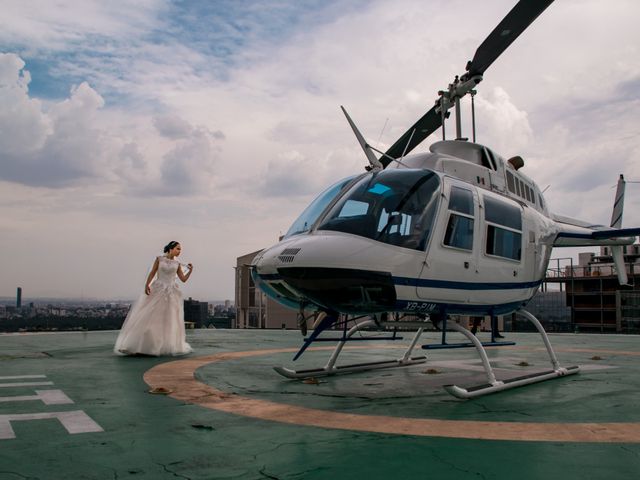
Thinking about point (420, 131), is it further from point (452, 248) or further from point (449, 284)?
point (449, 284)

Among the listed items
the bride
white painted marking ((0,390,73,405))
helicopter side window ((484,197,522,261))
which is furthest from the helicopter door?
the bride

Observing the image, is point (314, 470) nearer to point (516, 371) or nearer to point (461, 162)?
point (461, 162)

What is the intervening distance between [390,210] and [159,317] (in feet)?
24.2

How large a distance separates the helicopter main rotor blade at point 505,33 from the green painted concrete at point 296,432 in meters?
5.76

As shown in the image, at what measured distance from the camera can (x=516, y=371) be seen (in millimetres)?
11016

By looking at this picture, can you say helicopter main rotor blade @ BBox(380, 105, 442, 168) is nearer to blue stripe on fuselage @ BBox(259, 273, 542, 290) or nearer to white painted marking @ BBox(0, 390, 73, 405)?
blue stripe on fuselage @ BBox(259, 273, 542, 290)

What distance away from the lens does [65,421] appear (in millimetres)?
5879

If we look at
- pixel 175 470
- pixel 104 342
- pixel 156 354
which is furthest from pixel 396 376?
pixel 104 342

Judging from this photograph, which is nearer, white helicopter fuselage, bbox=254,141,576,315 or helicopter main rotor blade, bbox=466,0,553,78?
white helicopter fuselage, bbox=254,141,576,315

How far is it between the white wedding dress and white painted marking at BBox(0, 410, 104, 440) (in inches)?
243

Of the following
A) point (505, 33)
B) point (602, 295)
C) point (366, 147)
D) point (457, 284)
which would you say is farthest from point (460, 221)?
point (602, 295)

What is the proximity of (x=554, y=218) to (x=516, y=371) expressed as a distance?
3.82 metres

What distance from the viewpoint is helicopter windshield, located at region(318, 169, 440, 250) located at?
7281 mm

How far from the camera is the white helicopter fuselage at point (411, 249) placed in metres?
6.92
